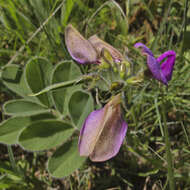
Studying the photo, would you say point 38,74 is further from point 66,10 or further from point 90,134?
point 90,134

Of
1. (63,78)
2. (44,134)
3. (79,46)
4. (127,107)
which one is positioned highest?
(79,46)

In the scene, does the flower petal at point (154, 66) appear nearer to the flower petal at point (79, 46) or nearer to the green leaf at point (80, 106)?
the flower petal at point (79, 46)

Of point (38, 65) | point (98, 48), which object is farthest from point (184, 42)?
point (38, 65)

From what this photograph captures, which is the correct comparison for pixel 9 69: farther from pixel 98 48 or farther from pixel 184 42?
pixel 184 42

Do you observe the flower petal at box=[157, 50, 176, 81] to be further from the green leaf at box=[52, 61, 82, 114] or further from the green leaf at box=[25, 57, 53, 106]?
the green leaf at box=[25, 57, 53, 106]

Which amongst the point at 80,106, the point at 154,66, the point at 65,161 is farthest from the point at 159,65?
the point at 65,161

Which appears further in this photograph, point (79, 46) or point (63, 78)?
point (63, 78)

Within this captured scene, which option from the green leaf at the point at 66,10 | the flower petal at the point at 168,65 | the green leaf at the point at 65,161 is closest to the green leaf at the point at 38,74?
the green leaf at the point at 65,161
